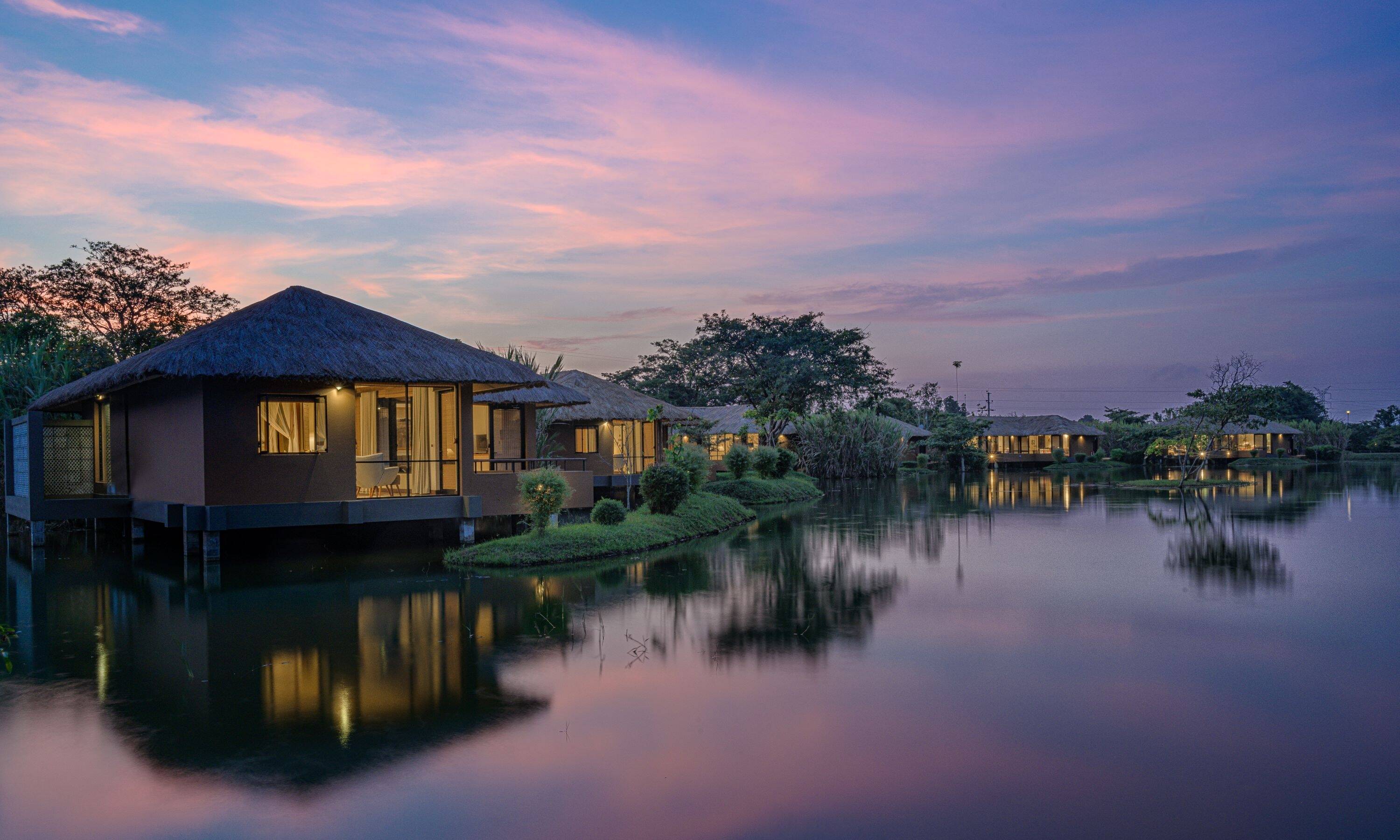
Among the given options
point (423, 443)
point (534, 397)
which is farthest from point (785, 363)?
point (423, 443)

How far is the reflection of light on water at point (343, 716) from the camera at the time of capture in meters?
5.64

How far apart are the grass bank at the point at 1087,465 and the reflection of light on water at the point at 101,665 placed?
5024 cm

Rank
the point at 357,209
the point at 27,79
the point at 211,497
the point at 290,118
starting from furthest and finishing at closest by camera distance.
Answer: the point at 357,209 < the point at 290,118 < the point at 27,79 < the point at 211,497

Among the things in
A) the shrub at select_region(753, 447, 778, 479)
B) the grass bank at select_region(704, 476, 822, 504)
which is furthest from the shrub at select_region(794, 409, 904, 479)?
the grass bank at select_region(704, 476, 822, 504)

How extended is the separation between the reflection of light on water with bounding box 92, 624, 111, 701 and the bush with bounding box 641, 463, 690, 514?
9.77m

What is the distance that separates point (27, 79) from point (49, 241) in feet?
42.9

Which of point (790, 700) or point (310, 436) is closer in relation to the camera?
point (790, 700)

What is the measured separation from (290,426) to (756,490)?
50.7 ft

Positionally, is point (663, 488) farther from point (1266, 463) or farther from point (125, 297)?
point (1266, 463)

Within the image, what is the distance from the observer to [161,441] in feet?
48.9

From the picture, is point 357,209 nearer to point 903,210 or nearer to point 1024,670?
point 903,210

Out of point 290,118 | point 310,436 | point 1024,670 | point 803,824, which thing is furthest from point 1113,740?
point 290,118

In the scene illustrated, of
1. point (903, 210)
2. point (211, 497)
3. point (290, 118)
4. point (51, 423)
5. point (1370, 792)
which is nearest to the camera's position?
point (1370, 792)

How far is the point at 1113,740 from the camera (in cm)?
559
